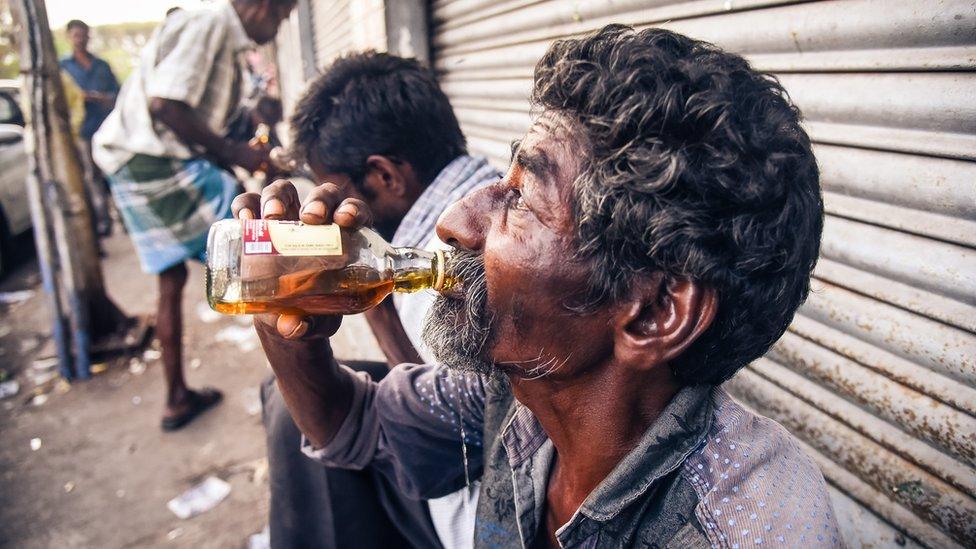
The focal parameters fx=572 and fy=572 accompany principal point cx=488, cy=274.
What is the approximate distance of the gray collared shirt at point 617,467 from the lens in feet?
3.53

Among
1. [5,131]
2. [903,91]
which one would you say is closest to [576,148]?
[903,91]

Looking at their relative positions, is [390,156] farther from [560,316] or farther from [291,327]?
[560,316]

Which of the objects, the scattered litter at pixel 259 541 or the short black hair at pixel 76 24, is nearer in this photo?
the scattered litter at pixel 259 541

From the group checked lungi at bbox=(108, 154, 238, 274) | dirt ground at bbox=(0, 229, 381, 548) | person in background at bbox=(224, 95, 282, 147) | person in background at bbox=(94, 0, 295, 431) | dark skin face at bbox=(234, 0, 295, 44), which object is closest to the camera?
dirt ground at bbox=(0, 229, 381, 548)

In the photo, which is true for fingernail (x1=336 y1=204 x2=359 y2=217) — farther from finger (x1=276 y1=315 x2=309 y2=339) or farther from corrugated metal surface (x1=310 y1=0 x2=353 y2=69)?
corrugated metal surface (x1=310 y1=0 x2=353 y2=69)

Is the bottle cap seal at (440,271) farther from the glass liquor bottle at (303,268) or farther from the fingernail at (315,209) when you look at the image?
the fingernail at (315,209)

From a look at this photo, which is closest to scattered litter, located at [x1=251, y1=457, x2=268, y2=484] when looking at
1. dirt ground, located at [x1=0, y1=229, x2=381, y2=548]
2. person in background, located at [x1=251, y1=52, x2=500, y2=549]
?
dirt ground, located at [x1=0, y1=229, x2=381, y2=548]

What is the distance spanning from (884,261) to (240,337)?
4522mm

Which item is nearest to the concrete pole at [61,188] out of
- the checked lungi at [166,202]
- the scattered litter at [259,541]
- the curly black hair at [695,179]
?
the checked lungi at [166,202]

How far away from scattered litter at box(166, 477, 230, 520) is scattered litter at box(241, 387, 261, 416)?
642 mm

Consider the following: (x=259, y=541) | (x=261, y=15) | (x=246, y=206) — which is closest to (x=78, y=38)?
(x=261, y=15)

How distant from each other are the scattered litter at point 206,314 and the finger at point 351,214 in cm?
422

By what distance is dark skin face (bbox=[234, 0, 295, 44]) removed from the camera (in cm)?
371

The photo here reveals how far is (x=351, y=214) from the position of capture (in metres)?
1.34
